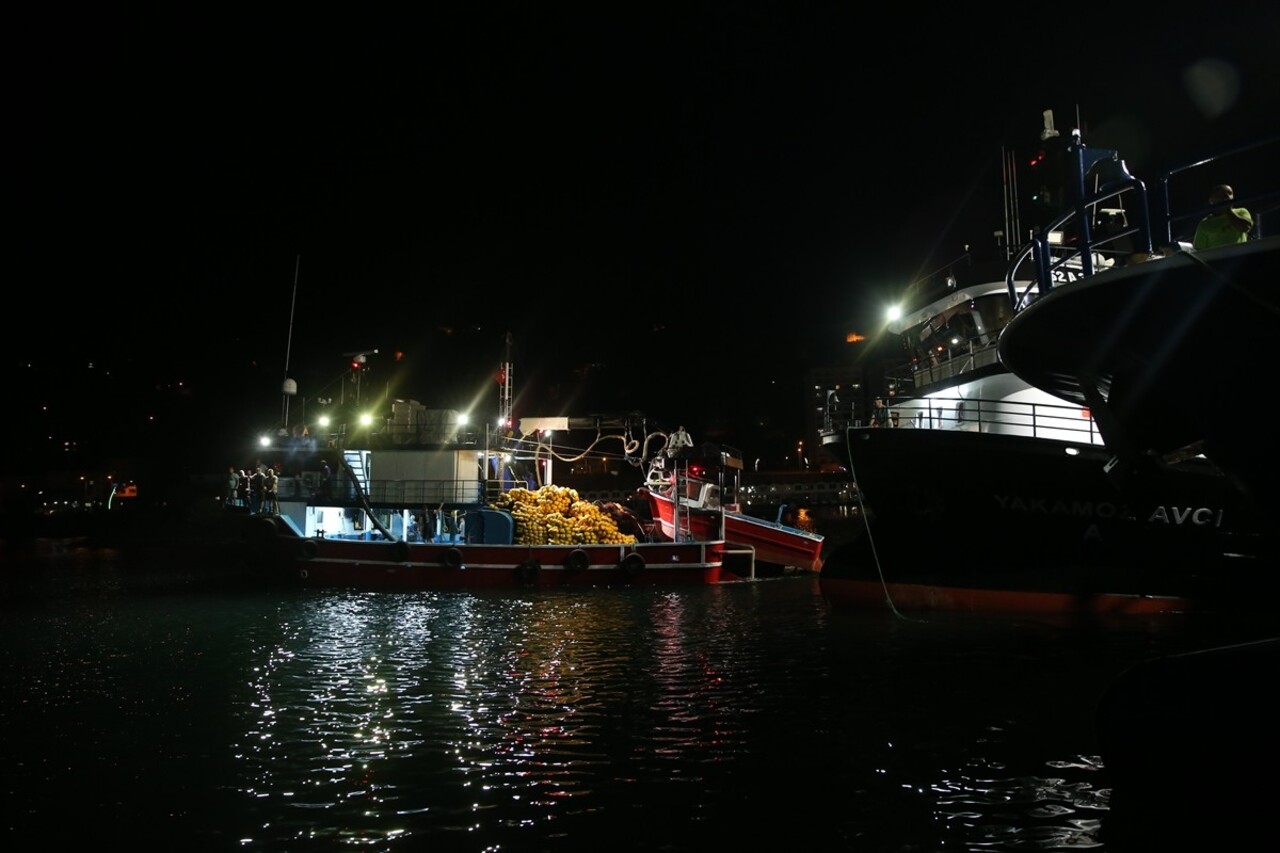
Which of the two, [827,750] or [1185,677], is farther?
[827,750]

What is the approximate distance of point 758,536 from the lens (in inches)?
1153

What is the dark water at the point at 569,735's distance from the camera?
6.22 m

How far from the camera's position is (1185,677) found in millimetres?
6297

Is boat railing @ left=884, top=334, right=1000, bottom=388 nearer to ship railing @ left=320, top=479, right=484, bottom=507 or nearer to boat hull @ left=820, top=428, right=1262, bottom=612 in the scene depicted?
boat hull @ left=820, top=428, right=1262, bottom=612

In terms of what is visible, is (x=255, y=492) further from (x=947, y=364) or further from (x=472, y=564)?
(x=947, y=364)

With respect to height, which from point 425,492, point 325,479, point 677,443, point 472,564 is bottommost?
point 472,564

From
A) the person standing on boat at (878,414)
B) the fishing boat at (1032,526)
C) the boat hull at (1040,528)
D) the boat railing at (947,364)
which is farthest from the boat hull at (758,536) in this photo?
the boat hull at (1040,528)

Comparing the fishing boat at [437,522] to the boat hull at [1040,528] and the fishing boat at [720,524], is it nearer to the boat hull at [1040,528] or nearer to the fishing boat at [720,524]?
the fishing boat at [720,524]

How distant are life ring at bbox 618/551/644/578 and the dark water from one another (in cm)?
908

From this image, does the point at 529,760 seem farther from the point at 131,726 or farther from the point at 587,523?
the point at 587,523

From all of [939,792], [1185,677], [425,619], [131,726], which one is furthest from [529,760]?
[425,619]

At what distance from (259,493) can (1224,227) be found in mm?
28132

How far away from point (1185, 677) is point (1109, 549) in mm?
10192

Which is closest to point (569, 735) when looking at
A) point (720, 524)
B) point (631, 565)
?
point (631, 565)
